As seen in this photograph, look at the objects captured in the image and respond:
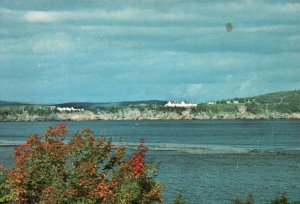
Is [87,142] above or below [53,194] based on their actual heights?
above

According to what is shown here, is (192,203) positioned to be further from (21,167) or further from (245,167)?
(245,167)

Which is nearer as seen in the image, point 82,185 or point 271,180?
point 82,185

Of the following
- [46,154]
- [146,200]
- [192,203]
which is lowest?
[192,203]

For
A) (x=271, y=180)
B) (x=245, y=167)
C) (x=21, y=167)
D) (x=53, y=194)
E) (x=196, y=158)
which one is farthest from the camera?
(x=196, y=158)

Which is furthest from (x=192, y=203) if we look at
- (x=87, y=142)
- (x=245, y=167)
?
Result: (x=245, y=167)

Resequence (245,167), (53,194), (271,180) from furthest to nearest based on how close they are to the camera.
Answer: (245,167) → (271,180) → (53,194)

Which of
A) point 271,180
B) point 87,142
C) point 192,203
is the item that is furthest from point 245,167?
point 87,142
